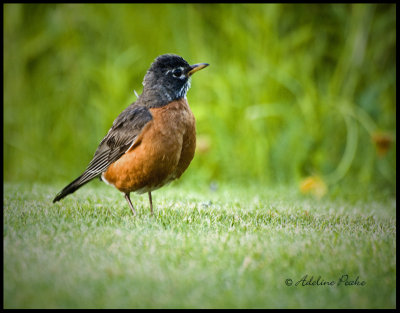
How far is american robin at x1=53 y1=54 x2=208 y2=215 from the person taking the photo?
3.88m

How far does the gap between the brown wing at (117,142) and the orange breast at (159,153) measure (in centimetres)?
6

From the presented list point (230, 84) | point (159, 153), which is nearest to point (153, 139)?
point (159, 153)

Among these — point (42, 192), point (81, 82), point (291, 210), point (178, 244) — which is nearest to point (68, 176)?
point (81, 82)

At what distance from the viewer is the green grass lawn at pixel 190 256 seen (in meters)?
2.32

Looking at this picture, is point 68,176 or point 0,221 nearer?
point 0,221

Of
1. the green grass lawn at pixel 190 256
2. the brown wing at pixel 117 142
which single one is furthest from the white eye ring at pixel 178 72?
the green grass lawn at pixel 190 256

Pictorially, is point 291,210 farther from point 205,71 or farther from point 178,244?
point 205,71

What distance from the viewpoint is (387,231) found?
3588mm

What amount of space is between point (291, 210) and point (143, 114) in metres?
1.70

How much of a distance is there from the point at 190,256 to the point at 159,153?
1251 mm

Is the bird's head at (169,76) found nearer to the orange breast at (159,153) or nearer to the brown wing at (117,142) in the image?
the orange breast at (159,153)

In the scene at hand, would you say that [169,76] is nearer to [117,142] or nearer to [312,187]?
[117,142]

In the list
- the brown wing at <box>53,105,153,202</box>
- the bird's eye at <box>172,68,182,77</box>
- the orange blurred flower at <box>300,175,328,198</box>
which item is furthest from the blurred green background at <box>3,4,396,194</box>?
the brown wing at <box>53,105,153,202</box>

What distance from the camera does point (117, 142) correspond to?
165 inches
